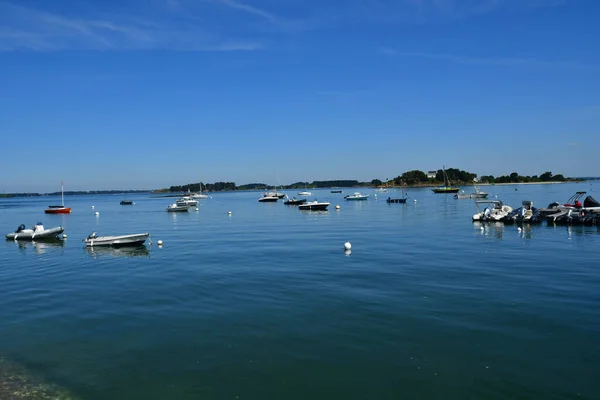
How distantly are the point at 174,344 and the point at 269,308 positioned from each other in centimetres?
487

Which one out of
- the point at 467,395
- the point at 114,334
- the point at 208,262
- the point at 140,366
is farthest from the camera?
the point at 208,262

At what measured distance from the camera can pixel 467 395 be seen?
36.8ft

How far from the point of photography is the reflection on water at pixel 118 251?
121 feet

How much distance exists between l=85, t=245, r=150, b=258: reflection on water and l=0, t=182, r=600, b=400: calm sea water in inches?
162

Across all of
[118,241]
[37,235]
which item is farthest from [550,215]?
[37,235]

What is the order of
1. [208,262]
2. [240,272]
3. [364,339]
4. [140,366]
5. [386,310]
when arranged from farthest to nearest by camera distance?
[208,262] → [240,272] → [386,310] → [364,339] → [140,366]

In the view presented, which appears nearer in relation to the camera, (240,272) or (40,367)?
(40,367)

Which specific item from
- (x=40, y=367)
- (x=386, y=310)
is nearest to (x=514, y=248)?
(x=386, y=310)

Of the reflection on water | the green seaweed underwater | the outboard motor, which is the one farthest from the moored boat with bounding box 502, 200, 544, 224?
the green seaweed underwater

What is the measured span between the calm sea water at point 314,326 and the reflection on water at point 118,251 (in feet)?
13.5

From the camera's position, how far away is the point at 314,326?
16.5 m

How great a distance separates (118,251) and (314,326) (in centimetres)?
2764

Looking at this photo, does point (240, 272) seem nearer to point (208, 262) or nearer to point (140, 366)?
point (208, 262)

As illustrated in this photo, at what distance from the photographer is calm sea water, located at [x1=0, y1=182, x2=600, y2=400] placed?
1214 centimetres
